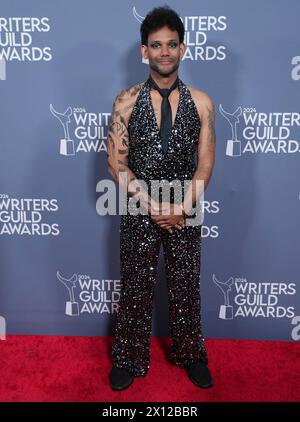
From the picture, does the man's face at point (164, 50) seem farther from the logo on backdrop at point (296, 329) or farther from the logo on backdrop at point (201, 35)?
the logo on backdrop at point (296, 329)

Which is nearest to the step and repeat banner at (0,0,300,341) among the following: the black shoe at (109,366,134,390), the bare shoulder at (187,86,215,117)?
the bare shoulder at (187,86,215,117)

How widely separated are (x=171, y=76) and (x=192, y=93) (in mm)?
121

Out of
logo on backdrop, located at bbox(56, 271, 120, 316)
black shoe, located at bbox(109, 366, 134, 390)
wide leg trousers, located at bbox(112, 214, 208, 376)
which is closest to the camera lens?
wide leg trousers, located at bbox(112, 214, 208, 376)

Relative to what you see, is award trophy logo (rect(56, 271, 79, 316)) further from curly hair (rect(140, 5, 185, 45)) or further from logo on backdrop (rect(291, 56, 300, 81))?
logo on backdrop (rect(291, 56, 300, 81))

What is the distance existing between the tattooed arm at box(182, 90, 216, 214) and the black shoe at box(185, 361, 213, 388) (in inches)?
31.9

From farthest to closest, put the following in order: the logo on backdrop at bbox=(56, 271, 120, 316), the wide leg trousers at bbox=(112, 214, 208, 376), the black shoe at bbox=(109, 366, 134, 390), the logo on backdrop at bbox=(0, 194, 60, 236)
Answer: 1. the logo on backdrop at bbox=(56, 271, 120, 316)
2. the logo on backdrop at bbox=(0, 194, 60, 236)
3. the black shoe at bbox=(109, 366, 134, 390)
4. the wide leg trousers at bbox=(112, 214, 208, 376)

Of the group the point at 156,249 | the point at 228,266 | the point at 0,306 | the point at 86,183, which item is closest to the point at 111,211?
the point at 86,183

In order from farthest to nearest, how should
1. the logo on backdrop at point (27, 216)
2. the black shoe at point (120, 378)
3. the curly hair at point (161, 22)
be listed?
1. the logo on backdrop at point (27, 216)
2. the black shoe at point (120, 378)
3. the curly hair at point (161, 22)

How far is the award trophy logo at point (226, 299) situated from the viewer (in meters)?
2.49

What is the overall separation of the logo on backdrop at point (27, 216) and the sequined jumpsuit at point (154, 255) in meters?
0.55

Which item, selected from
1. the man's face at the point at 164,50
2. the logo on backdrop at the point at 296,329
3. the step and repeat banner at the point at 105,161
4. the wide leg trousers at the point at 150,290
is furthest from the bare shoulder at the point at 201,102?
the logo on backdrop at the point at 296,329

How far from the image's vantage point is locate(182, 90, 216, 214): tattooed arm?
1923 millimetres

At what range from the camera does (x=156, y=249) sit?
2051 millimetres

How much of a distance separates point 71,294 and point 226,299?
868mm
